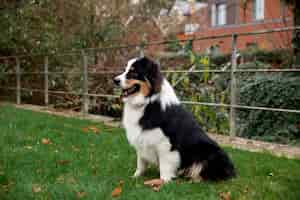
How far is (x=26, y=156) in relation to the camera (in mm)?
4523

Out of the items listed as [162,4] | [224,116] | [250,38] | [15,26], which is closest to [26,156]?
[224,116]

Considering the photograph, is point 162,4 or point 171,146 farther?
point 162,4

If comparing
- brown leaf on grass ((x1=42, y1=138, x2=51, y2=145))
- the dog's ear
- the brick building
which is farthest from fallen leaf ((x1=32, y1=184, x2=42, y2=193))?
the brick building

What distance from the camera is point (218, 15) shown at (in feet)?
81.0

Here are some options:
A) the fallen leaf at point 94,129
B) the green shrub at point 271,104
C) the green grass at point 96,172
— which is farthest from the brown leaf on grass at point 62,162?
the green shrub at point 271,104

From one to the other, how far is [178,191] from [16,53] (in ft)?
34.7

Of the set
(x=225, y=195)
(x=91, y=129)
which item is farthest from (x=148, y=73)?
(x=91, y=129)

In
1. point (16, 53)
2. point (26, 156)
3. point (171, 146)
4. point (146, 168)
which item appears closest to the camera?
point (171, 146)

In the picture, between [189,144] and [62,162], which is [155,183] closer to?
[189,144]

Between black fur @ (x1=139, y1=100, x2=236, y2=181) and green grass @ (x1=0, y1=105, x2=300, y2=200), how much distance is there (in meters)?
0.14

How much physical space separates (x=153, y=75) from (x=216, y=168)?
1151 mm

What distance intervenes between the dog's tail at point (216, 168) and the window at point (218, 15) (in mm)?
21768

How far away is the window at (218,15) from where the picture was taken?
79.6 feet

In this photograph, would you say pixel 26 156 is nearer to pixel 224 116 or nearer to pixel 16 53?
pixel 224 116
